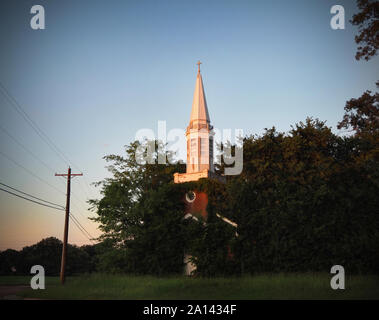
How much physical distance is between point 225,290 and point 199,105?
69.5ft

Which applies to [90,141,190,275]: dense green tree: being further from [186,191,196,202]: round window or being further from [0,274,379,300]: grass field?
[0,274,379,300]: grass field

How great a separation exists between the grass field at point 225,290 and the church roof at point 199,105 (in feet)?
57.8

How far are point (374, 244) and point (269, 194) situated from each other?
8.24 meters

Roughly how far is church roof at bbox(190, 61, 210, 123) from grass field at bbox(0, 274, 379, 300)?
17.6m

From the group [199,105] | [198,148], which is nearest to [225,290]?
[198,148]

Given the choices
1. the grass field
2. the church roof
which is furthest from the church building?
the grass field

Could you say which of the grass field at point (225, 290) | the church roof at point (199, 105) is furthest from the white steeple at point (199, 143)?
the grass field at point (225, 290)

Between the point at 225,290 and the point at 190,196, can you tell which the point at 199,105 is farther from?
the point at 225,290

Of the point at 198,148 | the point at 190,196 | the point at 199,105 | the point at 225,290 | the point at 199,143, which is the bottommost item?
the point at 225,290

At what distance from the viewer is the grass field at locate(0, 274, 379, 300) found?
18219 millimetres

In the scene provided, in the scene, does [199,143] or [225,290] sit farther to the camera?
[199,143]

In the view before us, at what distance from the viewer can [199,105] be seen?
121 feet

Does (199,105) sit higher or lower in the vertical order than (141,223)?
higher
